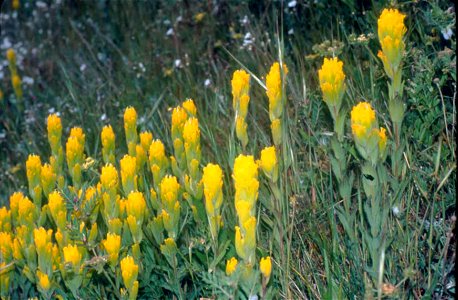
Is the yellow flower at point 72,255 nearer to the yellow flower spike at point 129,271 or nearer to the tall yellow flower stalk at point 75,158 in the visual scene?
the yellow flower spike at point 129,271

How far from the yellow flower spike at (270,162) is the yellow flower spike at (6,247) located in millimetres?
1036

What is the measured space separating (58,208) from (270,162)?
2.63 feet

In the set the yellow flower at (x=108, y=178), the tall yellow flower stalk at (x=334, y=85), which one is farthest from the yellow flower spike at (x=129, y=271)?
the tall yellow flower stalk at (x=334, y=85)

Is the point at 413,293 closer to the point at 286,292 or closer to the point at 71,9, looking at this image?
the point at 286,292

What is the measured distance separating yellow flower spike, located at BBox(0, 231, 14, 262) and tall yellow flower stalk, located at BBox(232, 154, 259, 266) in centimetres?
99

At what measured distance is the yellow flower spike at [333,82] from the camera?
8.10 feet

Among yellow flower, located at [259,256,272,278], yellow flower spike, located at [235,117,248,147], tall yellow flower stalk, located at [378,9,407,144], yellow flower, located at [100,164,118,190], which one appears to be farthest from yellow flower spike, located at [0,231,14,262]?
tall yellow flower stalk, located at [378,9,407,144]

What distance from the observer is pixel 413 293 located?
2494 mm

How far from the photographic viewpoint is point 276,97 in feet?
8.41

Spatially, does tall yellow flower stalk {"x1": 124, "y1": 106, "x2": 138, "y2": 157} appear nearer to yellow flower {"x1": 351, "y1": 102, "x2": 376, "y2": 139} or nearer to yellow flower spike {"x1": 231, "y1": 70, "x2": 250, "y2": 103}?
yellow flower spike {"x1": 231, "y1": 70, "x2": 250, "y2": 103}

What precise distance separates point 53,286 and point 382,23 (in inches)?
56.3

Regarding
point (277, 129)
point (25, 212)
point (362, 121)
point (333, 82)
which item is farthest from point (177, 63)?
point (362, 121)

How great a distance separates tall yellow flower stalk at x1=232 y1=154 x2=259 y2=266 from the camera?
2.29m

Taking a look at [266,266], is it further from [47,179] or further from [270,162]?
[47,179]
